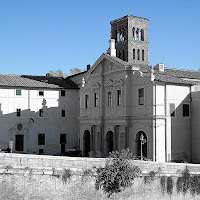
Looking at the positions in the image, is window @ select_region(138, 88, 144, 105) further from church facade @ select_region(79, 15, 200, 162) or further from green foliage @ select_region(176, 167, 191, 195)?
green foliage @ select_region(176, 167, 191, 195)

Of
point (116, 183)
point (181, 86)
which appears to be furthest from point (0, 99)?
point (116, 183)

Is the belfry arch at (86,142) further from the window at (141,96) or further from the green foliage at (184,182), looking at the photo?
Result: the green foliage at (184,182)

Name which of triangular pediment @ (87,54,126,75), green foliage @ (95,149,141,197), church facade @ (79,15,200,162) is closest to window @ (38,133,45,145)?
church facade @ (79,15,200,162)

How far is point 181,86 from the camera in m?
36.9

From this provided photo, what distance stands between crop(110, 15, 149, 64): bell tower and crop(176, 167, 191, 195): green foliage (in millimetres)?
25763

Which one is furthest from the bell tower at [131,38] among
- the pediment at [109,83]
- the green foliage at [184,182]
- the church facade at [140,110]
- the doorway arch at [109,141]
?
the green foliage at [184,182]

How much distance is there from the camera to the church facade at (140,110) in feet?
117

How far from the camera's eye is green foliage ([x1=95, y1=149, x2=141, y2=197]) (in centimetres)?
2558

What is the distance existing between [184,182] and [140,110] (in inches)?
441

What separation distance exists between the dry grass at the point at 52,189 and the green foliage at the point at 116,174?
404mm

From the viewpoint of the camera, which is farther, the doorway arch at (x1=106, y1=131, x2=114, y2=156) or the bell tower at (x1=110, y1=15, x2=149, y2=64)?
the bell tower at (x1=110, y1=15, x2=149, y2=64)

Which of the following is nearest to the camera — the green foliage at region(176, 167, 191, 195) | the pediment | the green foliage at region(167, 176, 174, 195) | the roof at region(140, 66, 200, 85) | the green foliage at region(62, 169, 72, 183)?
the green foliage at region(62, 169, 72, 183)

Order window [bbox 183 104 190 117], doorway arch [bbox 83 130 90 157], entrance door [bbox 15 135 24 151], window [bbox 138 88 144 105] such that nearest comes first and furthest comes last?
window [bbox 183 104 190 117], window [bbox 138 88 144 105], doorway arch [bbox 83 130 90 157], entrance door [bbox 15 135 24 151]

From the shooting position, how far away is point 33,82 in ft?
162
